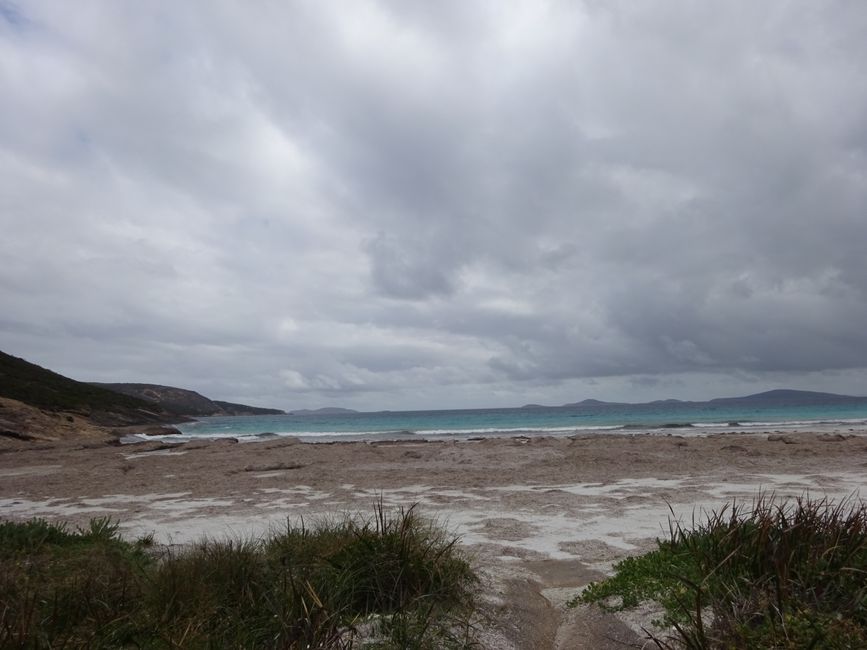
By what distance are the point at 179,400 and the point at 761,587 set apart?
160067mm

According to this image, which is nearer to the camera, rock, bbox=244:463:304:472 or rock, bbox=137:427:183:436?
rock, bbox=244:463:304:472

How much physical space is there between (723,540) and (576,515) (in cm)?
491

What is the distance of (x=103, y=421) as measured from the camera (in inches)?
2045

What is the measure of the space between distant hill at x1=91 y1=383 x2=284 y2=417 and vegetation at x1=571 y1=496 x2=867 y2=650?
5045 inches

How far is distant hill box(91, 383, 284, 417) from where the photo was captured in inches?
5241

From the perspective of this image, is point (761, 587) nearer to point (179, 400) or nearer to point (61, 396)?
point (61, 396)

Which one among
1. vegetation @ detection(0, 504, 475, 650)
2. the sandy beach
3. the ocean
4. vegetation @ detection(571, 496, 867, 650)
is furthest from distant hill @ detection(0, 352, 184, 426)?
vegetation @ detection(571, 496, 867, 650)

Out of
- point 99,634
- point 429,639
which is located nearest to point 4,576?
point 99,634

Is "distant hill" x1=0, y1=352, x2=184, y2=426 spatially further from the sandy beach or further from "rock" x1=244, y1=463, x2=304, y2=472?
"rock" x1=244, y1=463, x2=304, y2=472

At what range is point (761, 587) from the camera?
4109mm

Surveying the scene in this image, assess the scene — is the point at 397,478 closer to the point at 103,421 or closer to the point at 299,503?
the point at 299,503

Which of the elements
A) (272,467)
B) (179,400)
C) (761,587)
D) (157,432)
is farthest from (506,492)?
(179,400)

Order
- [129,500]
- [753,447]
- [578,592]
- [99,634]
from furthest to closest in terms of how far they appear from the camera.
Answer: [753,447] < [129,500] < [578,592] < [99,634]

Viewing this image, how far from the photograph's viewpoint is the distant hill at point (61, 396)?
4750 centimetres
